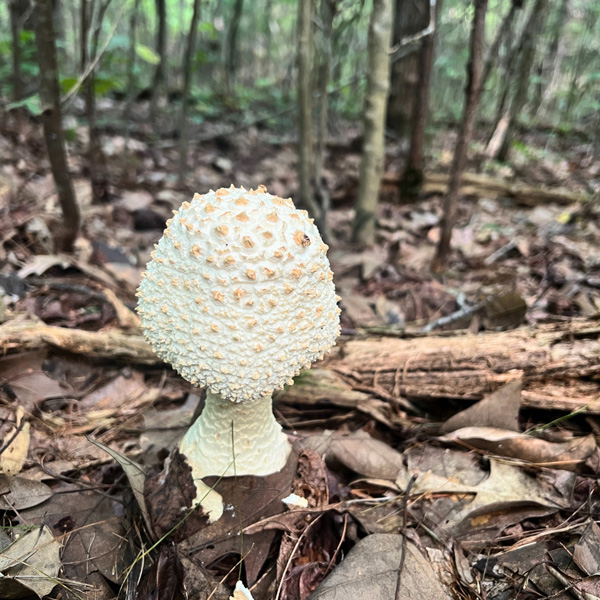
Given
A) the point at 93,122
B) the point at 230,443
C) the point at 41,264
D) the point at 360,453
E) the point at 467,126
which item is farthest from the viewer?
the point at 93,122

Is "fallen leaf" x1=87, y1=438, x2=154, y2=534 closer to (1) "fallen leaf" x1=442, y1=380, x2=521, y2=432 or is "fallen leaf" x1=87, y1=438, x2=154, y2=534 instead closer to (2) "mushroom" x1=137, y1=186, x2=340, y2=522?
(2) "mushroom" x1=137, y1=186, x2=340, y2=522

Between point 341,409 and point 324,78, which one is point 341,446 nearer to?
point 341,409

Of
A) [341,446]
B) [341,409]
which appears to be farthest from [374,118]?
[341,446]

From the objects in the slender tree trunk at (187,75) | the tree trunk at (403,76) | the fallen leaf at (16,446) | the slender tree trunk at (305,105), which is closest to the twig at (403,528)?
the fallen leaf at (16,446)

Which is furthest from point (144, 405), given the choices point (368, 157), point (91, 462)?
point (368, 157)

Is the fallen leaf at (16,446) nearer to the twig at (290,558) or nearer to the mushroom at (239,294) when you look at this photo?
Result: the mushroom at (239,294)
